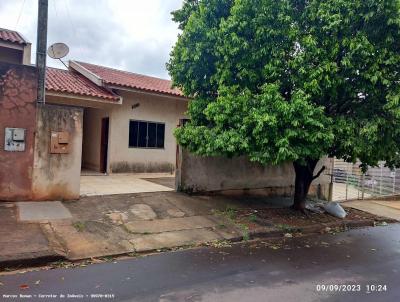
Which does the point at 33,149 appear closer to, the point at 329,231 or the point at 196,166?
the point at 196,166

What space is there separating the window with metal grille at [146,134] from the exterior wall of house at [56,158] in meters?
5.87

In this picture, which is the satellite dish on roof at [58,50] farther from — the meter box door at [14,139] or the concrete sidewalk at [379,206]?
the concrete sidewalk at [379,206]

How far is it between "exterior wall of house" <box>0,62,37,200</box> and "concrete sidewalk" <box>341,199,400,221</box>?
986 cm

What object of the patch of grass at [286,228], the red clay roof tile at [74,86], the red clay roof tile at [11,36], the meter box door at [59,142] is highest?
the red clay roof tile at [11,36]

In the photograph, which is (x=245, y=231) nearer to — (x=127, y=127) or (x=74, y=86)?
(x=127, y=127)

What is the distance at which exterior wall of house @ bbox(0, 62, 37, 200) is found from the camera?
7531 mm

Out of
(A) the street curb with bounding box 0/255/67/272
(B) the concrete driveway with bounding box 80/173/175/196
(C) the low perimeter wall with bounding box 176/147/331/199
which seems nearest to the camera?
(A) the street curb with bounding box 0/255/67/272

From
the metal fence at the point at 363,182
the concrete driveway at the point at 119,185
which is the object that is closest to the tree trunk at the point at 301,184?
the concrete driveway at the point at 119,185

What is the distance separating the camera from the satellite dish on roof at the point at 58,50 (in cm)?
1140

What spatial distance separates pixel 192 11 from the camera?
360 inches

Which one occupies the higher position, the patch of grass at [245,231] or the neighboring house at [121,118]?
the neighboring house at [121,118]

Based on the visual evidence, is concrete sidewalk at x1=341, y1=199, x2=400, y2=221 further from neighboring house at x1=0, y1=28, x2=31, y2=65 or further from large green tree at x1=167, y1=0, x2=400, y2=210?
neighboring house at x1=0, y1=28, x2=31, y2=65

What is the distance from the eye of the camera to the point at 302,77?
756 centimetres

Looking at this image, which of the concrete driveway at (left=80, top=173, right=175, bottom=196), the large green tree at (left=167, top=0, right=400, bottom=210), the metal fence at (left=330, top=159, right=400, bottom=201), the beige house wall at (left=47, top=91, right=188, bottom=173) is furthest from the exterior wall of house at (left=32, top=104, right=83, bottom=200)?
the metal fence at (left=330, top=159, right=400, bottom=201)
